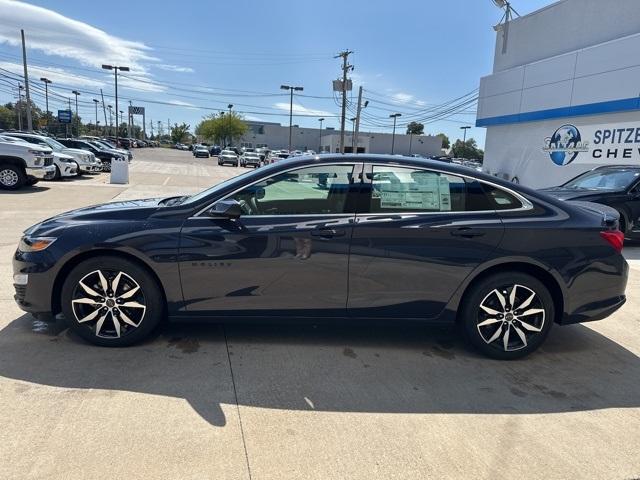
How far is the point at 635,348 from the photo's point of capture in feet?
14.1

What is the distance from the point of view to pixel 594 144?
54.9ft

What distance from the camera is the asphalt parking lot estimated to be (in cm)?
255

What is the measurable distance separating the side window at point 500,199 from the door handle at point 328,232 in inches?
48.9

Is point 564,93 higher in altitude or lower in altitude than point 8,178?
higher

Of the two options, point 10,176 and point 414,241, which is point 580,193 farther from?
point 10,176

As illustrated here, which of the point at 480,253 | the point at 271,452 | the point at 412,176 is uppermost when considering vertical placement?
the point at 412,176

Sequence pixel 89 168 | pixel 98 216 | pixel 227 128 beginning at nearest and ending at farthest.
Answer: pixel 98 216 → pixel 89 168 → pixel 227 128

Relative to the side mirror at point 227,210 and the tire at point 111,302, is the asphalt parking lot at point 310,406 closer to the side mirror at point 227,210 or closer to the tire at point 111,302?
the tire at point 111,302

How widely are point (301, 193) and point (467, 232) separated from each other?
4.38 ft

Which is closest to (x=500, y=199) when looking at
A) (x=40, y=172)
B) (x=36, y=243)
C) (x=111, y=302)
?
(x=111, y=302)

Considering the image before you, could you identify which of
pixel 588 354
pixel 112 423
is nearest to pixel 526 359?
pixel 588 354

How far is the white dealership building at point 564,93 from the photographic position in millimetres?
15648

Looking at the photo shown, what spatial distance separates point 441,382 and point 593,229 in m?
1.75

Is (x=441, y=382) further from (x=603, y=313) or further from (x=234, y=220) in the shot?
(x=234, y=220)
